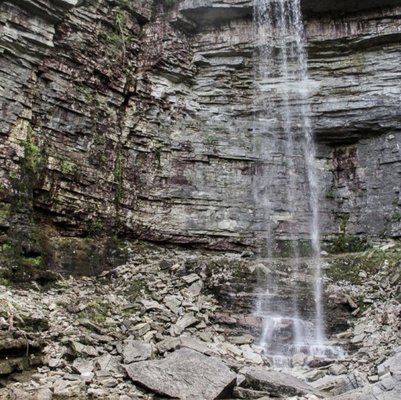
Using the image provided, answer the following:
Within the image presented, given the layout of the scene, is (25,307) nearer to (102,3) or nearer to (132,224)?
(132,224)

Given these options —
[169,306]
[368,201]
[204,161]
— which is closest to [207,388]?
[169,306]

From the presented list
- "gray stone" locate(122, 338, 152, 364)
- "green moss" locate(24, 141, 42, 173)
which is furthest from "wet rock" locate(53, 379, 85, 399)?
"green moss" locate(24, 141, 42, 173)

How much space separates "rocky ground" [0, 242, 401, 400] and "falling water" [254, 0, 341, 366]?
3.29m

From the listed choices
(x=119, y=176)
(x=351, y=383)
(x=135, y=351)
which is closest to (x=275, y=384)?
(x=351, y=383)

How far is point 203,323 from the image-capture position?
1076cm

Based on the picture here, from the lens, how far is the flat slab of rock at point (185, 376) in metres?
7.26

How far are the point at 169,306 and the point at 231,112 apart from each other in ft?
28.9

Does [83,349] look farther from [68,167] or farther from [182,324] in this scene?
[68,167]

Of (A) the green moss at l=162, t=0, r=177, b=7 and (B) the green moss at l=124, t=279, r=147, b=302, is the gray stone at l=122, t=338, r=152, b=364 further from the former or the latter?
(A) the green moss at l=162, t=0, r=177, b=7

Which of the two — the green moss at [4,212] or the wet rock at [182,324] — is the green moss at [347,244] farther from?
the green moss at [4,212]

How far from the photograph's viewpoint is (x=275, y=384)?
779 cm

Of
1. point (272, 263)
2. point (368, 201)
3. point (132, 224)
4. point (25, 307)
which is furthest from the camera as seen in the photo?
point (368, 201)

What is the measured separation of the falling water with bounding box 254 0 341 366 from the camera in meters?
16.6

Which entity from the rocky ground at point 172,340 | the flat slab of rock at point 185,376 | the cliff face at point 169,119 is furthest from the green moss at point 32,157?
the flat slab of rock at point 185,376
